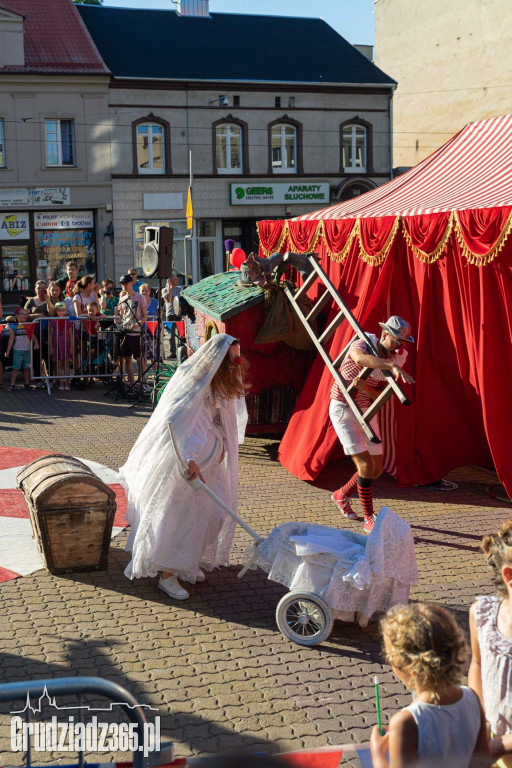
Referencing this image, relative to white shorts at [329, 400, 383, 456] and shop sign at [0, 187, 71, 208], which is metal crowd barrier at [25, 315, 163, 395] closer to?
white shorts at [329, 400, 383, 456]

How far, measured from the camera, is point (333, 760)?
3482 mm

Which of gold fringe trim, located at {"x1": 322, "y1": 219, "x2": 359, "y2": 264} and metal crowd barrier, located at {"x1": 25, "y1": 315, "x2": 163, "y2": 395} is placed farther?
metal crowd barrier, located at {"x1": 25, "y1": 315, "x2": 163, "y2": 395}

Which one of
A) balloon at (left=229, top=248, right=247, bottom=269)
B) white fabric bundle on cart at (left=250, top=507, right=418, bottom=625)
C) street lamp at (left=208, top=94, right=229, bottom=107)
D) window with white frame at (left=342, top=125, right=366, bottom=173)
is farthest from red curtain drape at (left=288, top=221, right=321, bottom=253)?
window with white frame at (left=342, top=125, right=366, bottom=173)

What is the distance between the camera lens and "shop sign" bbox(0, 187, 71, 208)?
96.9 ft

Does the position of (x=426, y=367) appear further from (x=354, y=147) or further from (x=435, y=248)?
(x=354, y=147)

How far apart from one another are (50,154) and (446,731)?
29.7m

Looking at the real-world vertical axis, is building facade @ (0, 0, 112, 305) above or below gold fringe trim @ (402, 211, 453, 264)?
above

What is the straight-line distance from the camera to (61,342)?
14969mm

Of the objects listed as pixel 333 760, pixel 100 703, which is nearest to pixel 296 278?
pixel 100 703

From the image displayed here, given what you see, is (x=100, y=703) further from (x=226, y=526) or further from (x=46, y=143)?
Result: (x=46, y=143)

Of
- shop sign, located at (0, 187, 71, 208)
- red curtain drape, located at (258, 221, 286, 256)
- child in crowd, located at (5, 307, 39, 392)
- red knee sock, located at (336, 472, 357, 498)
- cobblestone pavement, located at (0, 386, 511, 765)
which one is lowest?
cobblestone pavement, located at (0, 386, 511, 765)

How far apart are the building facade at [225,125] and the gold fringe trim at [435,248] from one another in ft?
72.9

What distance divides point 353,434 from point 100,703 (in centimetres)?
365

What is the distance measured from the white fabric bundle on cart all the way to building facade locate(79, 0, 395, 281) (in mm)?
26139
